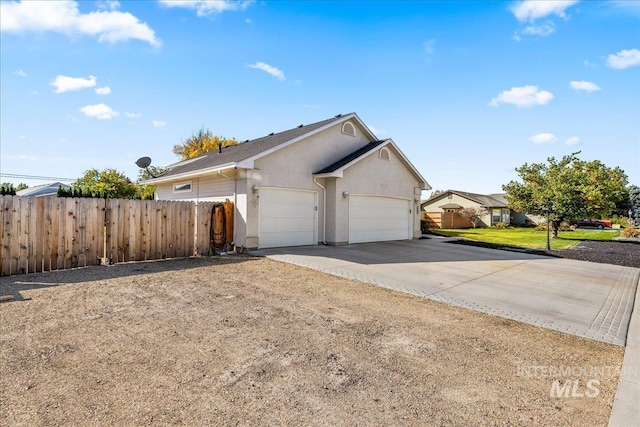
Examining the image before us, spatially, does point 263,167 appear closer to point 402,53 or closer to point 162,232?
point 162,232

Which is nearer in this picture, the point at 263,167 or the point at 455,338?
the point at 455,338

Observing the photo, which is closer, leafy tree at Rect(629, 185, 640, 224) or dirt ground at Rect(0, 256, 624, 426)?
dirt ground at Rect(0, 256, 624, 426)

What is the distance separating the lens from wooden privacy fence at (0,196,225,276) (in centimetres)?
773

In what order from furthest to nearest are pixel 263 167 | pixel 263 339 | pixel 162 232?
pixel 263 167, pixel 162 232, pixel 263 339

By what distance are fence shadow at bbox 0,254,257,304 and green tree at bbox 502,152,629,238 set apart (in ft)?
60.3

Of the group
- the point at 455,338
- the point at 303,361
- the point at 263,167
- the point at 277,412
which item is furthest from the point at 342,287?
the point at 263,167

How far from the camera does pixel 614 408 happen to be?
2.85m

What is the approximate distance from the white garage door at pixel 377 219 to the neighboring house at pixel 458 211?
16839 millimetres

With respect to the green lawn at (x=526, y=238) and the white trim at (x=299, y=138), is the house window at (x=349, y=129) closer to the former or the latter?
the white trim at (x=299, y=138)

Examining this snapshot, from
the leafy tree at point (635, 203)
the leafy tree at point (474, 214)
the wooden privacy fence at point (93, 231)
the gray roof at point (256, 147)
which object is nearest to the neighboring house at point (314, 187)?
the gray roof at point (256, 147)

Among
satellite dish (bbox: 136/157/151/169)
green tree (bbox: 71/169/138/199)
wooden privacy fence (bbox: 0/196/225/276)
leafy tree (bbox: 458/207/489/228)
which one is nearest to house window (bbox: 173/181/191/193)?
satellite dish (bbox: 136/157/151/169)

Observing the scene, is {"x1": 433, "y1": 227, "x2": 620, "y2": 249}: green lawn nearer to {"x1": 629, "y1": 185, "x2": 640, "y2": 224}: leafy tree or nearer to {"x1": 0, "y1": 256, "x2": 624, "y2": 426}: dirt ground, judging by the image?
{"x1": 0, "y1": 256, "x2": 624, "y2": 426}: dirt ground

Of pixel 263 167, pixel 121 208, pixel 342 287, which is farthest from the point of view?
pixel 263 167

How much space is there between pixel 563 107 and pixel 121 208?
57.2ft
